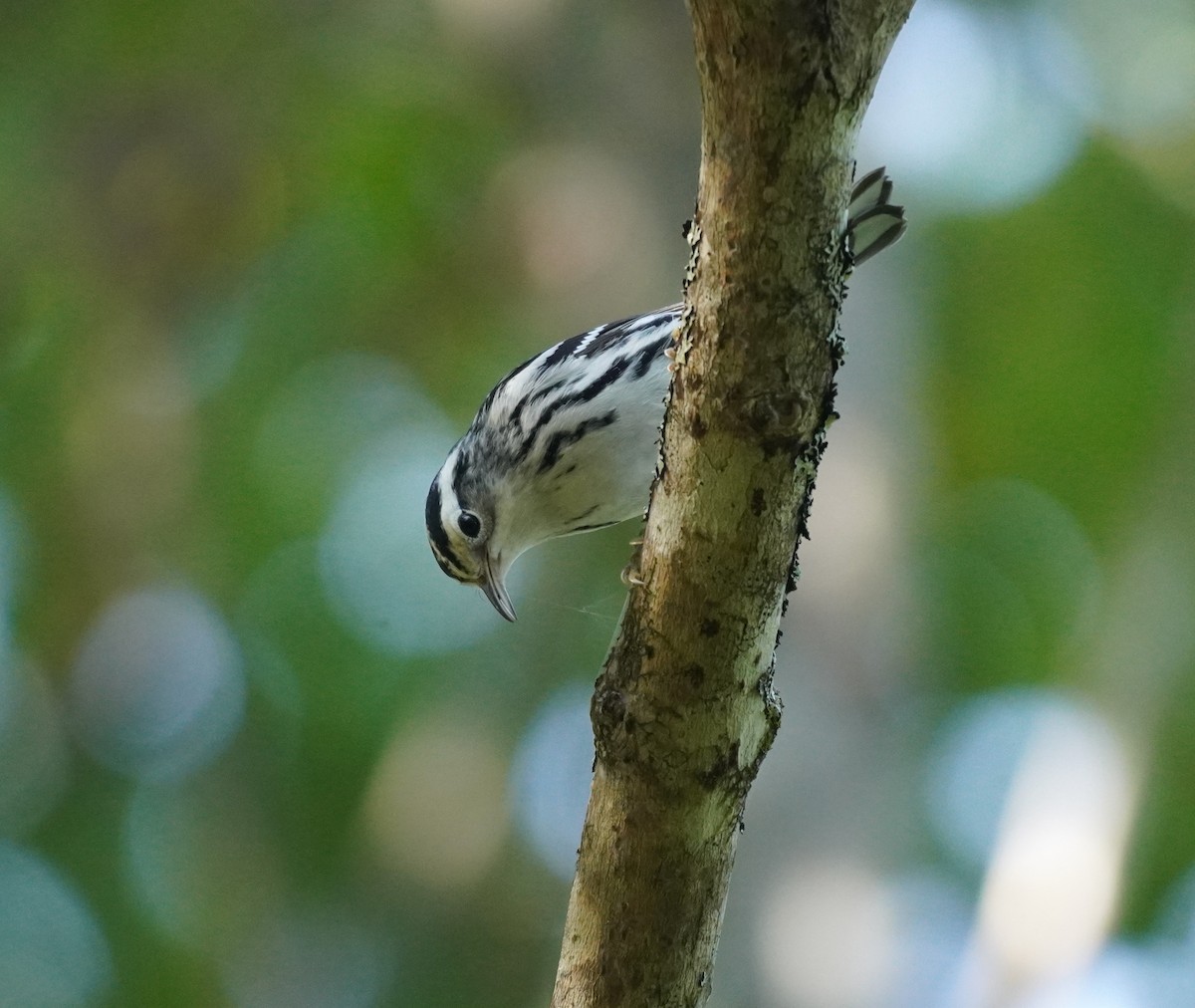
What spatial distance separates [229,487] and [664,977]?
647 centimetres

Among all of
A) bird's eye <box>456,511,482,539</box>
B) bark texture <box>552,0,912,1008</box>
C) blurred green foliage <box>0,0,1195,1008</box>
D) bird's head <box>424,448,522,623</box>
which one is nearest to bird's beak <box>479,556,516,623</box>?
bird's head <box>424,448,522,623</box>

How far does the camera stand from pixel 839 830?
15.4 feet

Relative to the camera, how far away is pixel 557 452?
4.52 metres

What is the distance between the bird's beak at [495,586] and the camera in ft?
15.8

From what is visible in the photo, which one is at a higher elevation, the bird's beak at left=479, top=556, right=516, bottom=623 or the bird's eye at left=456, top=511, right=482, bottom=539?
the bird's eye at left=456, top=511, right=482, bottom=539

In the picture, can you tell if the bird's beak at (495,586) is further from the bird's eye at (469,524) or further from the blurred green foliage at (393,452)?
the blurred green foliage at (393,452)

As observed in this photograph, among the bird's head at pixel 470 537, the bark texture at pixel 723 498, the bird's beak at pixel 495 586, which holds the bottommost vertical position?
the bark texture at pixel 723 498

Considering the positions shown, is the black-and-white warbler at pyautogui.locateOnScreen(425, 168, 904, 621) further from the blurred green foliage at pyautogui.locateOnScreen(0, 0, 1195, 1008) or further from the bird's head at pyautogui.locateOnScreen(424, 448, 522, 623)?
the blurred green foliage at pyautogui.locateOnScreen(0, 0, 1195, 1008)

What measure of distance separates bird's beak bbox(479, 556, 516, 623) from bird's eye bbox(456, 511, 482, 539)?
11cm

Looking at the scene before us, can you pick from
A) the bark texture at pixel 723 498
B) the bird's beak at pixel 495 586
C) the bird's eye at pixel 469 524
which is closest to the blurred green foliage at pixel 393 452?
the bird's beak at pixel 495 586

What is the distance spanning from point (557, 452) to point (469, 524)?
1.61 ft

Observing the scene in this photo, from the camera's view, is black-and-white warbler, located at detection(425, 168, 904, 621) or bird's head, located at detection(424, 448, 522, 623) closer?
black-and-white warbler, located at detection(425, 168, 904, 621)

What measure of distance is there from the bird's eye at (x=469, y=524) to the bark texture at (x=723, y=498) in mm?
2418

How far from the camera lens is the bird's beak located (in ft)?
15.8
